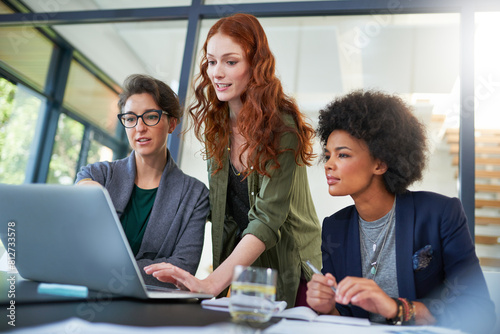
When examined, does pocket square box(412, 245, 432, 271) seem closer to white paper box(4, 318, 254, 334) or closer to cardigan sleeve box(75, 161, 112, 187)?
white paper box(4, 318, 254, 334)

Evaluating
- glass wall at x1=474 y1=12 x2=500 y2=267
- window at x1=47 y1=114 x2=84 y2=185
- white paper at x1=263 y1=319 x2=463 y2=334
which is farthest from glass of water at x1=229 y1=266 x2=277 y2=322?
window at x1=47 y1=114 x2=84 y2=185

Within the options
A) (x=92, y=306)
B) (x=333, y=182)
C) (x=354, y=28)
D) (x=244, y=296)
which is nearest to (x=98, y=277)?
(x=92, y=306)

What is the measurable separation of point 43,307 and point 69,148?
382 cm

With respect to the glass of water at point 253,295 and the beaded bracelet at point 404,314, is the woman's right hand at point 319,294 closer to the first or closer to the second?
the beaded bracelet at point 404,314

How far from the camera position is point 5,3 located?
3.55m

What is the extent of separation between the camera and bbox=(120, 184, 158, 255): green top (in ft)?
5.31

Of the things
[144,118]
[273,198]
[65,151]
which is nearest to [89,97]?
[65,151]

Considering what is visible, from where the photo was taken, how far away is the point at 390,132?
1.39 metres

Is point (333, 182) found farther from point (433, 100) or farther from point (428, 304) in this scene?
point (433, 100)

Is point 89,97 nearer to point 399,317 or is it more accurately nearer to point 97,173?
point 97,173

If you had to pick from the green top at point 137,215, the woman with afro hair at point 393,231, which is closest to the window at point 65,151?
the green top at point 137,215

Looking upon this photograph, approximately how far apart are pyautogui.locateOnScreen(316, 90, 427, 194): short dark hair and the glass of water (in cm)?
71

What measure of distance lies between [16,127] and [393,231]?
361 centimetres

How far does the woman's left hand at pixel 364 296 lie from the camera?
0.93 metres
